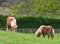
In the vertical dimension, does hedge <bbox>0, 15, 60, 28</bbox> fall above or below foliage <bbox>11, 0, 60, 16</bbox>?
below

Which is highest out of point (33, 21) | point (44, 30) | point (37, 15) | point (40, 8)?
point (40, 8)

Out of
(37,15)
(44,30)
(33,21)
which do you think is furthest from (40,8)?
(44,30)

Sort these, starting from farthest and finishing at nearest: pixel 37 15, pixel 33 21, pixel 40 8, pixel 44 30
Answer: pixel 40 8 → pixel 37 15 → pixel 33 21 → pixel 44 30

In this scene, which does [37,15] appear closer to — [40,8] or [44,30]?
[40,8]

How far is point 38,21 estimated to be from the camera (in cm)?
4416

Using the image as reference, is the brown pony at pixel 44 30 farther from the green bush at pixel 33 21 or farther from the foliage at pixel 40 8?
the foliage at pixel 40 8

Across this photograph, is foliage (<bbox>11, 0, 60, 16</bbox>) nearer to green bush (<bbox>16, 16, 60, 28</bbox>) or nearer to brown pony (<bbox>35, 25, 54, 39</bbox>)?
green bush (<bbox>16, 16, 60, 28</bbox>)

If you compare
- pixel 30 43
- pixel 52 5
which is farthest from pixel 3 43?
pixel 52 5

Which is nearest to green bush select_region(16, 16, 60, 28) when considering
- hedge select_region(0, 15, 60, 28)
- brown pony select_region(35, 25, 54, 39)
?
hedge select_region(0, 15, 60, 28)

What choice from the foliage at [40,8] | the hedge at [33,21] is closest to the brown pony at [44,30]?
the hedge at [33,21]

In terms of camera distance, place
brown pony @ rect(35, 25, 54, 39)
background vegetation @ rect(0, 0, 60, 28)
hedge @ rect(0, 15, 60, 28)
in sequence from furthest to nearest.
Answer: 1. background vegetation @ rect(0, 0, 60, 28)
2. hedge @ rect(0, 15, 60, 28)
3. brown pony @ rect(35, 25, 54, 39)

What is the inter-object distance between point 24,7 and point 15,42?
41683mm

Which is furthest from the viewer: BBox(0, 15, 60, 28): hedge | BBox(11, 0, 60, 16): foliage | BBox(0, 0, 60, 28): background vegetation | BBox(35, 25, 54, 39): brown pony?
BBox(11, 0, 60, 16): foliage

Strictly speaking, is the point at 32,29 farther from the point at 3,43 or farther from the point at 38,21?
the point at 3,43
